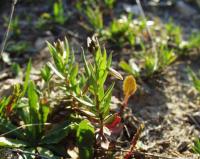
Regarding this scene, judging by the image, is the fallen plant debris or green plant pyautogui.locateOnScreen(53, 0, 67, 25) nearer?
the fallen plant debris

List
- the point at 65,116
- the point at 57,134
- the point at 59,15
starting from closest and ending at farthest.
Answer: the point at 57,134 < the point at 65,116 < the point at 59,15

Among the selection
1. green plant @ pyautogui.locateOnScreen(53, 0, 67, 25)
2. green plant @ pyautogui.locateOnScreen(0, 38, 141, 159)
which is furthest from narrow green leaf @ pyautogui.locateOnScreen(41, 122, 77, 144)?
green plant @ pyautogui.locateOnScreen(53, 0, 67, 25)

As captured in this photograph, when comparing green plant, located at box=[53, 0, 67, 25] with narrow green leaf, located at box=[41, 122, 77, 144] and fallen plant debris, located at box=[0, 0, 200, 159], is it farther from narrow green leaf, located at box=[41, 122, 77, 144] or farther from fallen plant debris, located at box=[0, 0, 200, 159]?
narrow green leaf, located at box=[41, 122, 77, 144]

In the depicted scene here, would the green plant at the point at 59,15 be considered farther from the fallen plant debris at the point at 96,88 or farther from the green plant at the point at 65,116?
the green plant at the point at 65,116

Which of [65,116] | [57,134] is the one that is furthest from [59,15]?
[57,134]

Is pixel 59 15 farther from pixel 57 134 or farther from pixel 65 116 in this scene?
pixel 57 134

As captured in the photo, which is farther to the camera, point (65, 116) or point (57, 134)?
point (65, 116)

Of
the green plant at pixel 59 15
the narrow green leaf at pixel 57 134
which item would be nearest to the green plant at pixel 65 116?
the narrow green leaf at pixel 57 134

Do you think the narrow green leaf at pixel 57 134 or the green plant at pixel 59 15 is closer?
the narrow green leaf at pixel 57 134

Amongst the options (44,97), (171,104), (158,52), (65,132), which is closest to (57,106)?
(44,97)
